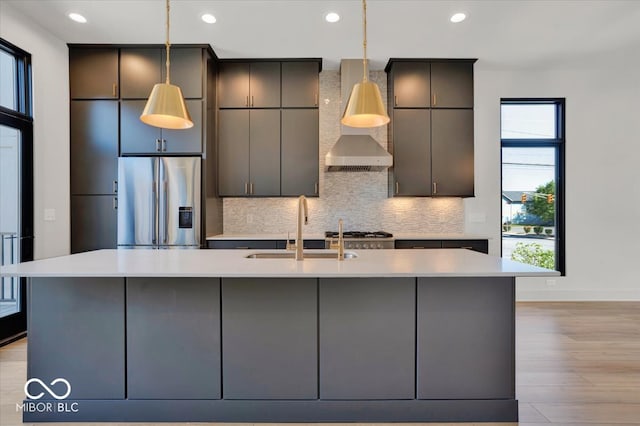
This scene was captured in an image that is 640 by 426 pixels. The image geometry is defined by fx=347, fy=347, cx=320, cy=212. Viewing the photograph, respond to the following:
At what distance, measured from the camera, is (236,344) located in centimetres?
198

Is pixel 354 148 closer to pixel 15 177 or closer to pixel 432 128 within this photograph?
pixel 432 128

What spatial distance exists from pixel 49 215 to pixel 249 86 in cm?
259

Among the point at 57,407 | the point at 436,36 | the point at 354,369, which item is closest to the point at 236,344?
the point at 354,369

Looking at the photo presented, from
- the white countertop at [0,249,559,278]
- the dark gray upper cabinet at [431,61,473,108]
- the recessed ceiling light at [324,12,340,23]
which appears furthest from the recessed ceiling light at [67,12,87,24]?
the dark gray upper cabinet at [431,61,473,108]

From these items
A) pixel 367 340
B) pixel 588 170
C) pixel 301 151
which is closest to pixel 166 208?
pixel 301 151

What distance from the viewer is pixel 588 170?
4.60 m

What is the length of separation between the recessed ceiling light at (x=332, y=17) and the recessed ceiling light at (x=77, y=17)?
7.62 ft

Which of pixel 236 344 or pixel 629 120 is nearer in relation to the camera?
pixel 236 344

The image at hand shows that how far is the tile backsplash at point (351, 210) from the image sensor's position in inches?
180

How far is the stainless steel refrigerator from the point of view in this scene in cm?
377

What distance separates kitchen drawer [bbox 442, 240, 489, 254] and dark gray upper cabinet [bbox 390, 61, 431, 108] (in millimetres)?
1677

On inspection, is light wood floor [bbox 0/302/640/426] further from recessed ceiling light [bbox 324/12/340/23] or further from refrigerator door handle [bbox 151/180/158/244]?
recessed ceiling light [bbox 324/12/340/23]

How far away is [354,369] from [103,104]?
3.89 m

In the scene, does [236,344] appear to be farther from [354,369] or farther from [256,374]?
[354,369]
